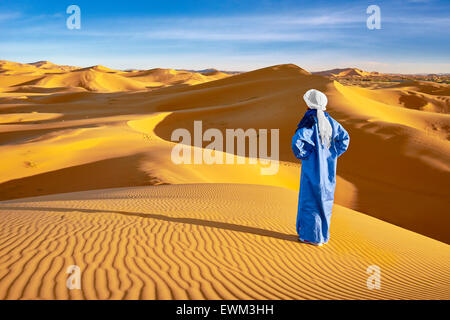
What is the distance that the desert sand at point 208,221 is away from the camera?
3447mm

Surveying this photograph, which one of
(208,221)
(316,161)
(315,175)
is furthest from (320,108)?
(208,221)

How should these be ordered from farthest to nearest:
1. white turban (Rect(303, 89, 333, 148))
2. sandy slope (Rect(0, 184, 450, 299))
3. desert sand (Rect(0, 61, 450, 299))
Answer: white turban (Rect(303, 89, 333, 148))
desert sand (Rect(0, 61, 450, 299))
sandy slope (Rect(0, 184, 450, 299))

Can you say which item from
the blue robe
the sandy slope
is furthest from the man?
the sandy slope

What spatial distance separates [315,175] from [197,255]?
6.83 ft

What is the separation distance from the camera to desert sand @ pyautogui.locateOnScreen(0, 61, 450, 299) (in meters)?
3.45

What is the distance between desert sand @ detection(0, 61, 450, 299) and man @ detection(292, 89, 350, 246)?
379mm

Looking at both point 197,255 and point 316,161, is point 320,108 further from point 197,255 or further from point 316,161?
point 197,255

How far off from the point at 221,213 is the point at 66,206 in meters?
3.13

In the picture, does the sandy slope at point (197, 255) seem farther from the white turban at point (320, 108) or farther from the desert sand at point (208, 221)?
the white turban at point (320, 108)

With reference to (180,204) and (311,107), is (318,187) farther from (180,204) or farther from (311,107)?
(180,204)

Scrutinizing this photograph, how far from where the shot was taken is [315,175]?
4906 mm

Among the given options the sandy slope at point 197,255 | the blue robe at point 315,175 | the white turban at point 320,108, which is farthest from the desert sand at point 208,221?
the white turban at point 320,108

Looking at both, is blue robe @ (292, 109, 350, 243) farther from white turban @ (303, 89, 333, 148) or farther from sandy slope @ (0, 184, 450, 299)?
sandy slope @ (0, 184, 450, 299)

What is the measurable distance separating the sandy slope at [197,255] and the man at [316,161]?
37cm
